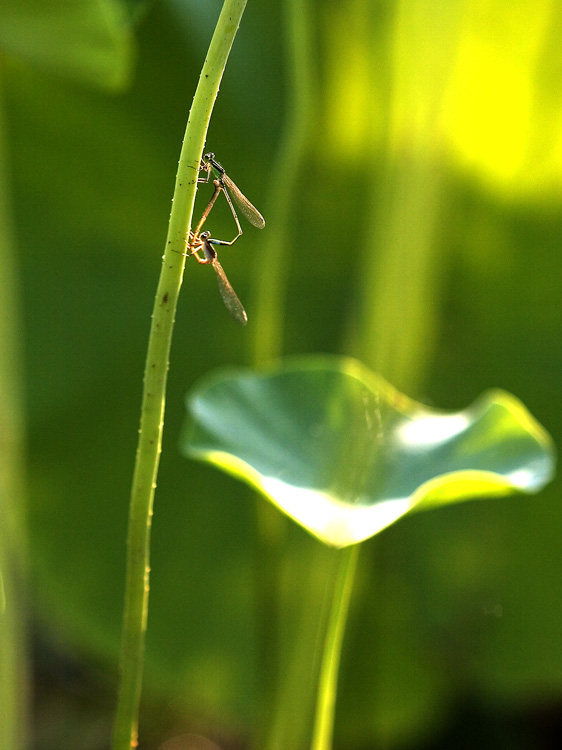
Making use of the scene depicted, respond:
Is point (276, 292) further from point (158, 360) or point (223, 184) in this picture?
point (158, 360)

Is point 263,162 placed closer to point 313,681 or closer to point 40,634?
point 313,681

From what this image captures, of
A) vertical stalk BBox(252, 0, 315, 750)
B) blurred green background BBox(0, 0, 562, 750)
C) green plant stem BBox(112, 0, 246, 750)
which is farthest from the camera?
blurred green background BBox(0, 0, 562, 750)

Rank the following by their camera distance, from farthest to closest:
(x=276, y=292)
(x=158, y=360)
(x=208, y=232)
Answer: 1. (x=276, y=292)
2. (x=208, y=232)
3. (x=158, y=360)

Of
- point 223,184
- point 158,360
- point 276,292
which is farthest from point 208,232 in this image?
point 276,292

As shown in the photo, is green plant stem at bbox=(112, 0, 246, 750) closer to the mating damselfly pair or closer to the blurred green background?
the mating damselfly pair

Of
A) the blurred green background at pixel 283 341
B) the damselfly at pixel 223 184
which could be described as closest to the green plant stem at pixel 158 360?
the damselfly at pixel 223 184

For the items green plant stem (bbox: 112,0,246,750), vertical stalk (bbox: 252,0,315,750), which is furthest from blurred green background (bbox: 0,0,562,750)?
green plant stem (bbox: 112,0,246,750)
